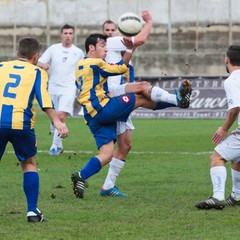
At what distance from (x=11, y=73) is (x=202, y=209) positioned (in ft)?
7.63

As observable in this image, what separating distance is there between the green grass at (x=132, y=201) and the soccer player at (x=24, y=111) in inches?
15.7

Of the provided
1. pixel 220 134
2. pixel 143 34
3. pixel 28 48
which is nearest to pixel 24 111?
pixel 28 48

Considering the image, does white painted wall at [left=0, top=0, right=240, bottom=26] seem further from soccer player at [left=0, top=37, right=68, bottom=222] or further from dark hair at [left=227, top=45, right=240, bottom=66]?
soccer player at [left=0, top=37, right=68, bottom=222]

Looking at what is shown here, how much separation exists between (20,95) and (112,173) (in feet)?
8.63

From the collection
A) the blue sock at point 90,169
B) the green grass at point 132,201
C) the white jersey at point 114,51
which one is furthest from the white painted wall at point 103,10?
the blue sock at point 90,169

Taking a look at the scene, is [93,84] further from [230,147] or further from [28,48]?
[230,147]

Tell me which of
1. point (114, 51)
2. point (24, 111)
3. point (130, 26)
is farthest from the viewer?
point (114, 51)

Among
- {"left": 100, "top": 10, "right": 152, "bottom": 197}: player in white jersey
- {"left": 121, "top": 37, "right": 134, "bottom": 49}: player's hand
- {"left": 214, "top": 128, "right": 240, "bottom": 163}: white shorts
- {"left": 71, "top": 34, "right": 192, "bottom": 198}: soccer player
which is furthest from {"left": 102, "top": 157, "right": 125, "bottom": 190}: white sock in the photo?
{"left": 214, "top": 128, "right": 240, "bottom": 163}: white shorts

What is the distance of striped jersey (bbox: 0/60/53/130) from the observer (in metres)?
8.23

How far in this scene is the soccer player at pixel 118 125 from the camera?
10.4 m

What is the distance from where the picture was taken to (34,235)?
7652 mm

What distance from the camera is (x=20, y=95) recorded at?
27.2ft

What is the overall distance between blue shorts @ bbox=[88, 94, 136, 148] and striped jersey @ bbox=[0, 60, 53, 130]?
1.91 metres

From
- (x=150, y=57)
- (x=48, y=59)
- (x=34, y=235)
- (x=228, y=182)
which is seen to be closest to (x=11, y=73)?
(x=34, y=235)
